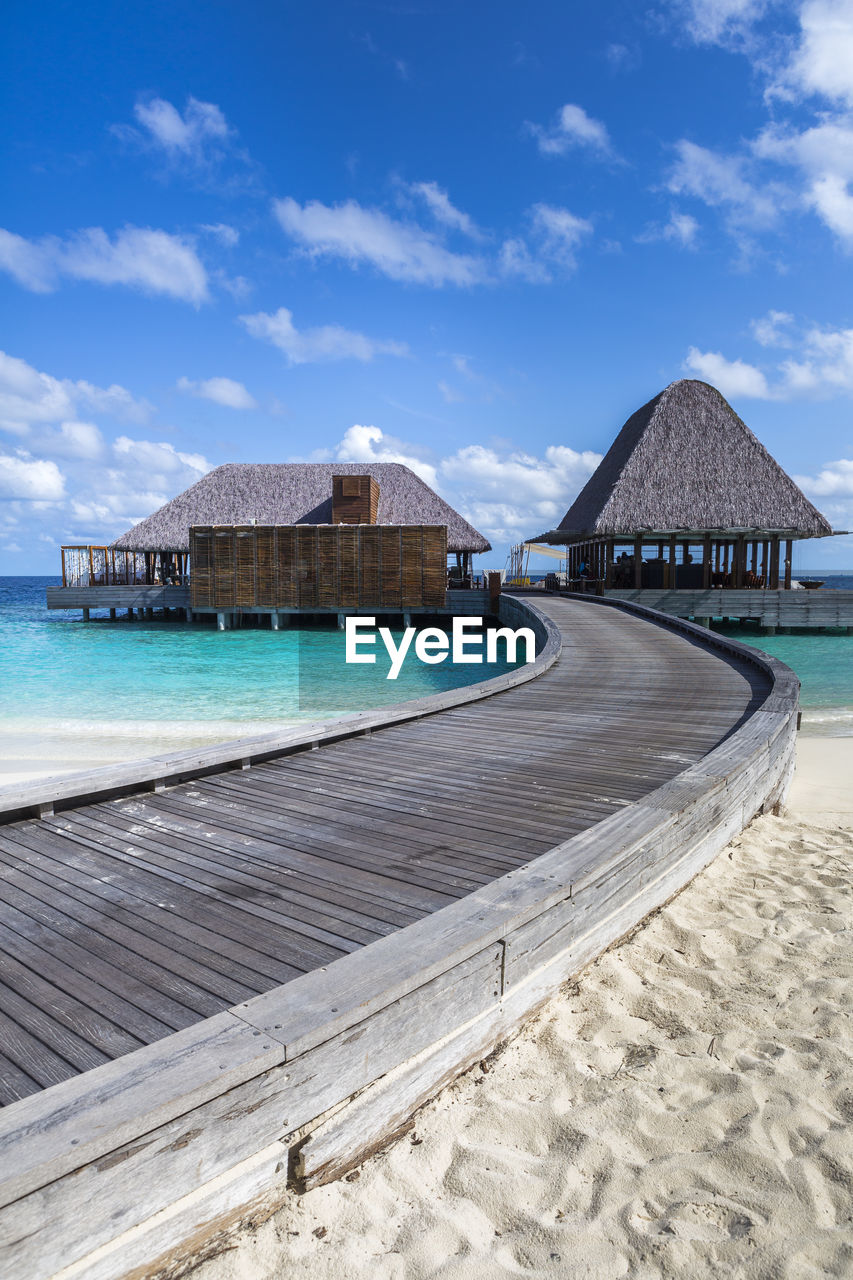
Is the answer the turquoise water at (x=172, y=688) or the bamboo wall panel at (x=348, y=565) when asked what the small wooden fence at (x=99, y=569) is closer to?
the turquoise water at (x=172, y=688)

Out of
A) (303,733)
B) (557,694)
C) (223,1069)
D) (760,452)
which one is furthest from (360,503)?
(223,1069)

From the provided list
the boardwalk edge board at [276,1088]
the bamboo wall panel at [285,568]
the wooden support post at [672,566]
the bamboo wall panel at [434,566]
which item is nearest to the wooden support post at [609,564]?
the wooden support post at [672,566]

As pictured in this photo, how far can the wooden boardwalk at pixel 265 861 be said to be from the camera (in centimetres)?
259

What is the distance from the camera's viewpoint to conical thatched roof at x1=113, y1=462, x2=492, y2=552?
3425 cm

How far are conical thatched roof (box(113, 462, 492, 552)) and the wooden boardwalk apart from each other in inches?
1077

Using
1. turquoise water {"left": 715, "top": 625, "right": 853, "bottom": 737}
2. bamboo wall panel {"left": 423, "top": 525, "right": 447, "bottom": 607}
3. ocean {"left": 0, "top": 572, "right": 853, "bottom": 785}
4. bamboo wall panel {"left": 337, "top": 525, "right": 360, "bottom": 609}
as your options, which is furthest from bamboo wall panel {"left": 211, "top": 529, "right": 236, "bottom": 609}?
turquoise water {"left": 715, "top": 625, "right": 853, "bottom": 737}

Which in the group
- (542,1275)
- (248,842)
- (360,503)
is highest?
(360,503)

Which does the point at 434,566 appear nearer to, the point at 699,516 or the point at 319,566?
the point at 319,566

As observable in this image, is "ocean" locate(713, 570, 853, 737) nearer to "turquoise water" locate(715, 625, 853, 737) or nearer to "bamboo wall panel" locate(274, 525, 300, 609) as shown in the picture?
"turquoise water" locate(715, 625, 853, 737)

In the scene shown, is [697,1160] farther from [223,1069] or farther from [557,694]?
[557,694]

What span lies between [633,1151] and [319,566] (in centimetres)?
2731

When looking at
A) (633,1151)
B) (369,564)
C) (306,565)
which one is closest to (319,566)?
(306,565)

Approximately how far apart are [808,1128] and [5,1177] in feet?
8.30

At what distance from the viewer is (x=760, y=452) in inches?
1158
